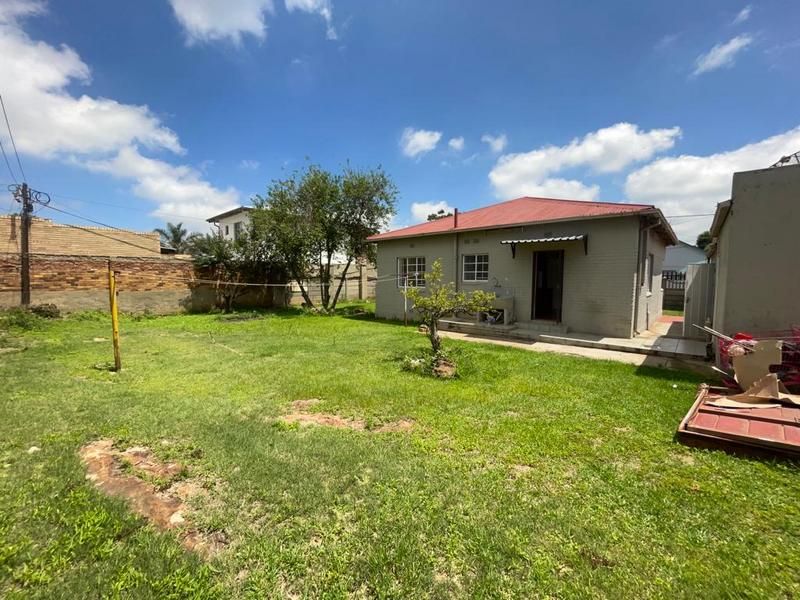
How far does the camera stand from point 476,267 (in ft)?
36.7

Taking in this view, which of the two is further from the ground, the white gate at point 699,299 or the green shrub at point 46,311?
the white gate at point 699,299

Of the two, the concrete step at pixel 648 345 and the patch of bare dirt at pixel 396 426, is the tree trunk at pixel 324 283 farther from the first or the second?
the patch of bare dirt at pixel 396 426

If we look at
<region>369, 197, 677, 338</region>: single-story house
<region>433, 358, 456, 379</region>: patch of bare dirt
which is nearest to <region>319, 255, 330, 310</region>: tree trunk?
<region>369, 197, 677, 338</region>: single-story house

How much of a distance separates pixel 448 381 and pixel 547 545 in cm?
341

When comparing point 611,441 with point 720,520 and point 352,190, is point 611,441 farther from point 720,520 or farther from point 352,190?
point 352,190

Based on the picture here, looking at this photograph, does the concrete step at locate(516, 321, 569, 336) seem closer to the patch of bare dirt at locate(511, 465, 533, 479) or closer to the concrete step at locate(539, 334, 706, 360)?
the concrete step at locate(539, 334, 706, 360)

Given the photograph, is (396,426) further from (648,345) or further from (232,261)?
(232,261)

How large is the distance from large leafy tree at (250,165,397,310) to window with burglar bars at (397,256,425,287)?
3702mm

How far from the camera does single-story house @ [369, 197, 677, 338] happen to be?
8.41 meters

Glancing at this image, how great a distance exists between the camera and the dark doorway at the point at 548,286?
10.2 meters

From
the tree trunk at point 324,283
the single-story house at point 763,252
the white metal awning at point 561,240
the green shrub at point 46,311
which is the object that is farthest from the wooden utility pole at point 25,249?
the single-story house at point 763,252

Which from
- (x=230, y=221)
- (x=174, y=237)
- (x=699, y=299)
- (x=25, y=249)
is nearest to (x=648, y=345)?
(x=699, y=299)

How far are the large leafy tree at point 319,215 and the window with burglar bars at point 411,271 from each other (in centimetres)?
370

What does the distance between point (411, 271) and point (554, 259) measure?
4996mm
